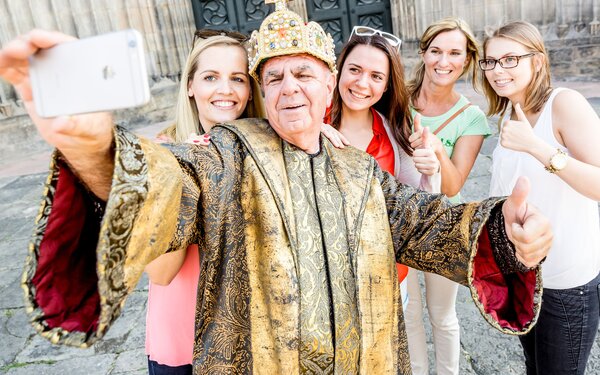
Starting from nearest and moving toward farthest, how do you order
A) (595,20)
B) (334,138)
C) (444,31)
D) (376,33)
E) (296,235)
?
1. (296,235)
2. (334,138)
3. (376,33)
4. (444,31)
5. (595,20)

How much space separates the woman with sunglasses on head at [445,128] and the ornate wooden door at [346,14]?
260 inches

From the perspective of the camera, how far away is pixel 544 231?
48.3 inches

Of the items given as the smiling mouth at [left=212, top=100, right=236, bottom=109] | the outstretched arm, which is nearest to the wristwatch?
the outstretched arm

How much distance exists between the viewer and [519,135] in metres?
1.77

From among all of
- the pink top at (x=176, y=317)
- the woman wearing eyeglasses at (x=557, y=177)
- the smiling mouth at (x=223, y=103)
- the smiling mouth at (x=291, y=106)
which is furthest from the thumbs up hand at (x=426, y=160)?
the pink top at (x=176, y=317)

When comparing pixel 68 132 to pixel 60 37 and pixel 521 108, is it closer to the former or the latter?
pixel 60 37

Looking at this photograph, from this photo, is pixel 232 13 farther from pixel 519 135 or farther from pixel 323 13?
pixel 519 135

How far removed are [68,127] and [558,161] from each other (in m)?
1.61

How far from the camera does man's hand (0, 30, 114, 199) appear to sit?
78 cm

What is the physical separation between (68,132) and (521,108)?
1.80 meters

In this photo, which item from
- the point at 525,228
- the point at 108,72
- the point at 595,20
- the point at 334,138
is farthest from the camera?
the point at 595,20

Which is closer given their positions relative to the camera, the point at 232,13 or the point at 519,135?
the point at 519,135

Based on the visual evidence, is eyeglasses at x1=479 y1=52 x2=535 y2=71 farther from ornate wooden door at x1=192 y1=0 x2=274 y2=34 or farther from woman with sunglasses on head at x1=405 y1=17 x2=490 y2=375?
ornate wooden door at x1=192 y1=0 x2=274 y2=34

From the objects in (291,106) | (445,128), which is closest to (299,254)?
(291,106)
